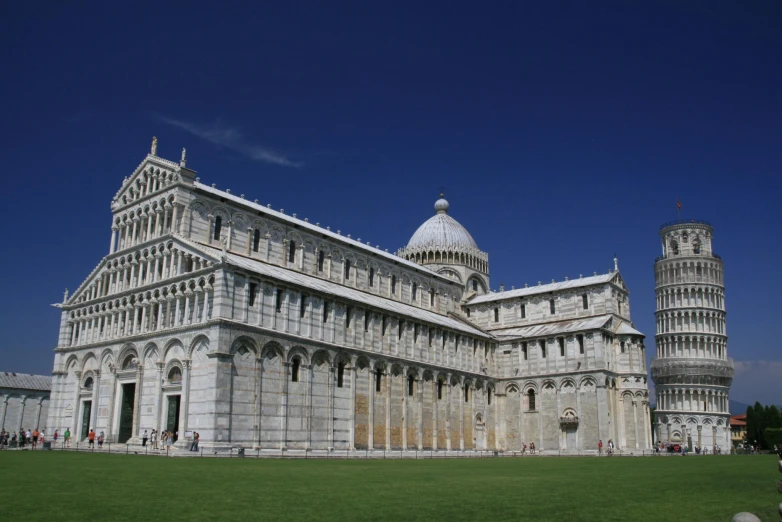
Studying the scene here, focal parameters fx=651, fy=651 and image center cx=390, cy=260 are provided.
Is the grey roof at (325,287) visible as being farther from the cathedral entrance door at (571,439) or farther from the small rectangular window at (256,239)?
the cathedral entrance door at (571,439)

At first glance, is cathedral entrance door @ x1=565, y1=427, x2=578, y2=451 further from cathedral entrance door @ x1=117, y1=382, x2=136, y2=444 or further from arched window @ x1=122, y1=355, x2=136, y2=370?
arched window @ x1=122, y1=355, x2=136, y2=370

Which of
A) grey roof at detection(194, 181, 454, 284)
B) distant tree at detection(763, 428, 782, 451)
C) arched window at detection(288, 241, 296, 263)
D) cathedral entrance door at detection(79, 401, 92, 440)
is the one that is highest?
grey roof at detection(194, 181, 454, 284)

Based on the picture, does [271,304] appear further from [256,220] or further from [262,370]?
[256,220]

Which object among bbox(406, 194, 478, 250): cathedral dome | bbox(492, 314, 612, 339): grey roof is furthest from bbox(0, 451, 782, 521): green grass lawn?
bbox(406, 194, 478, 250): cathedral dome

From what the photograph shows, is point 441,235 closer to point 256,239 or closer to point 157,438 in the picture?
point 256,239

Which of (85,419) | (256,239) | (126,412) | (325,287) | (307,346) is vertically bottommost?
(85,419)

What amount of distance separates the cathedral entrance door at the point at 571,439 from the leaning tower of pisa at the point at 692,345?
119 ft

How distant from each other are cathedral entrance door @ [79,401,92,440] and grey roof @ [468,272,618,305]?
42839 millimetres

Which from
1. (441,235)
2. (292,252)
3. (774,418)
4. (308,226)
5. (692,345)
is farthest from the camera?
(774,418)

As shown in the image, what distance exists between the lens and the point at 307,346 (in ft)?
153

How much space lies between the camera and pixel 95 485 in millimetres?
16906

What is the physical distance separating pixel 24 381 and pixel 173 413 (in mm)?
40129

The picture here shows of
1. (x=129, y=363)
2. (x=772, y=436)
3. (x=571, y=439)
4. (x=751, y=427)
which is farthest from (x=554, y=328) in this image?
(x=751, y=427)

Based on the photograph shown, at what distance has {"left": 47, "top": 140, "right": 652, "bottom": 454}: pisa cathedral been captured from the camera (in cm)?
4300
